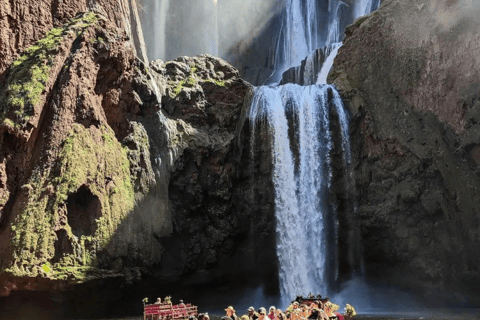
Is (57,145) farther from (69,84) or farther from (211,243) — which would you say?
(211,243)

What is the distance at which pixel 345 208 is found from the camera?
3450 cm

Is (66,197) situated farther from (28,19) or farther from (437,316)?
(437,316)

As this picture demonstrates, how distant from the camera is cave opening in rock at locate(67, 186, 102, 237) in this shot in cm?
2744

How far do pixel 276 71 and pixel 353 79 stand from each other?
2526 centimetres

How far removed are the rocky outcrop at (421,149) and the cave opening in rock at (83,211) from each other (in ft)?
56.5

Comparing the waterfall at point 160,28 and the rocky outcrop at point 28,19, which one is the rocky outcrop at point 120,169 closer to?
the rocky outcrop at point 28,19

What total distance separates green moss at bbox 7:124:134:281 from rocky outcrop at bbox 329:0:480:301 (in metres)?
16.1

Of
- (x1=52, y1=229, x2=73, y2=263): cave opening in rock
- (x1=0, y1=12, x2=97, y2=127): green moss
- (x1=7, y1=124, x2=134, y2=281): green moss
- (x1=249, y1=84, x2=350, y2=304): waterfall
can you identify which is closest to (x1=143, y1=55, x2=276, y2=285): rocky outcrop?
(x1=249, y1=84, x2=350, y2=304): waterfall

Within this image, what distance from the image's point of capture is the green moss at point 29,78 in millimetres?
26670

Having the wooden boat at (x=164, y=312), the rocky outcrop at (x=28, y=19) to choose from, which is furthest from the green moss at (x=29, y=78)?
the wooden boat at (x=164, y=312)

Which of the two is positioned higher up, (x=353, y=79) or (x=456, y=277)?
(x=353, y=79)

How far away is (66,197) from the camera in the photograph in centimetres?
Result: 2675

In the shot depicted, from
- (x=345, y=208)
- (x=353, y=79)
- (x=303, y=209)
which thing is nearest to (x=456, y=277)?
(x=345, y=208)

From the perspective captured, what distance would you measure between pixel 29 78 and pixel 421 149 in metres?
24.0
